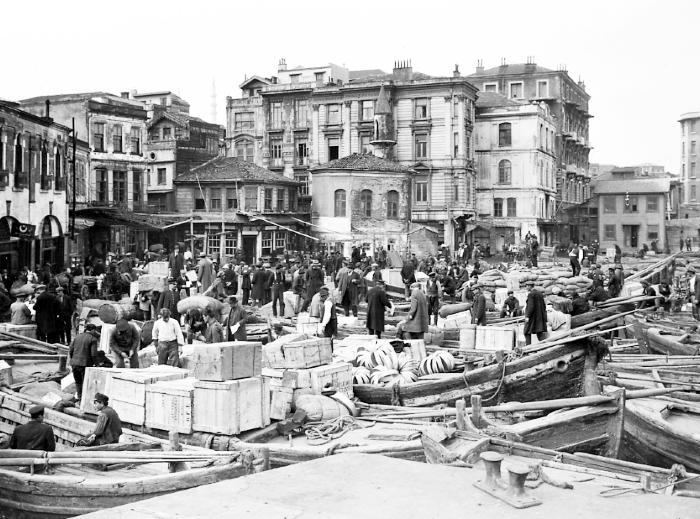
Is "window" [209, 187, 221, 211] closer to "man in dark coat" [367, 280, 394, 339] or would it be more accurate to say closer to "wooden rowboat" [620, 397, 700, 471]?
"man in dark coat" [367, 280, 394, 339]

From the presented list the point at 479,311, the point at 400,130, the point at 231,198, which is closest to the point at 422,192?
the point at 400,130

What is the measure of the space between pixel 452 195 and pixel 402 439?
46014 mm

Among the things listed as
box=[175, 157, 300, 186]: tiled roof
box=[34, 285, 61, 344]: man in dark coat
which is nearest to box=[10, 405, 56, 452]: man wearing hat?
box=[34, 285, 61, 344]: man in dark coat

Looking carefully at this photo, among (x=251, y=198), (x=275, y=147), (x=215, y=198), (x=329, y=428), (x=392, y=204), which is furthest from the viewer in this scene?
(x=275, y=147)

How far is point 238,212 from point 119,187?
7613 millimetres

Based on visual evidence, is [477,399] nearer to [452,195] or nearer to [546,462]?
[546,462]

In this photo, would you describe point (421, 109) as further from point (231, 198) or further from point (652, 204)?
point (652, 204)

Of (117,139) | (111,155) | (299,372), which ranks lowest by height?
(299,372)

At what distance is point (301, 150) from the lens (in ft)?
205

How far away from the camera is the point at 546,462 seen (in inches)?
379

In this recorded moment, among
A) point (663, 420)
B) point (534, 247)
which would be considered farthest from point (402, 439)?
point (534, 247)

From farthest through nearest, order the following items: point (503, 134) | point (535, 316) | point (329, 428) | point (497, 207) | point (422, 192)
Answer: point (497, 207) < point (503, 134) < point (422, 192) < point (535, 316) < point (329, 428)

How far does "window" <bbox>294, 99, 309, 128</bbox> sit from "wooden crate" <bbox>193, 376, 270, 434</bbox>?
52258mm

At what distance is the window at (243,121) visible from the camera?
221ft
